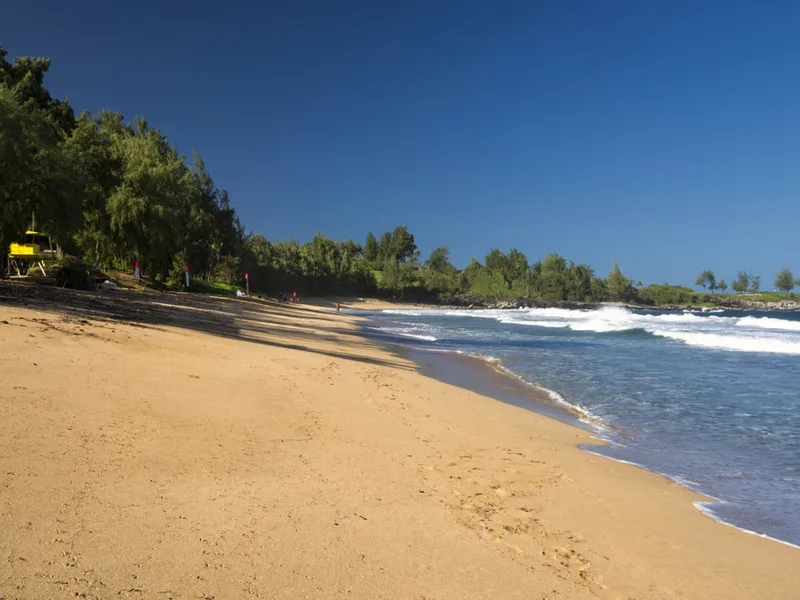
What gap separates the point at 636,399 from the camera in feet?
40.7

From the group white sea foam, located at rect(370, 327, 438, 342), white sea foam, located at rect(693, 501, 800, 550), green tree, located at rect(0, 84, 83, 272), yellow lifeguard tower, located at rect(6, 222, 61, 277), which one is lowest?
white sea foam, located at rect(370, 327, 438, 342)

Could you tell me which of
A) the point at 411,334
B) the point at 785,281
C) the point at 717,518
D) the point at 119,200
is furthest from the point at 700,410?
the point at 785,281

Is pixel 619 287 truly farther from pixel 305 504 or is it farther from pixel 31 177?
pixel 305 504

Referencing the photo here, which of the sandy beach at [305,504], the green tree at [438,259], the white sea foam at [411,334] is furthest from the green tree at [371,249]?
the sandy beach at [305,504]

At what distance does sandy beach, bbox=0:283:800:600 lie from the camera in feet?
10.9

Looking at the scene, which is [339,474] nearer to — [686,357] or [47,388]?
[47,388]

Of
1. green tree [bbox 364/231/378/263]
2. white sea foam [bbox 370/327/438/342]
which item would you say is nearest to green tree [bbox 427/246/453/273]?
green tree [bbox 364/231/378/263]

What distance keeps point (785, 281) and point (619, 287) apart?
8515 centimetres

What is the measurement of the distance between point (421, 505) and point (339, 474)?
994mm

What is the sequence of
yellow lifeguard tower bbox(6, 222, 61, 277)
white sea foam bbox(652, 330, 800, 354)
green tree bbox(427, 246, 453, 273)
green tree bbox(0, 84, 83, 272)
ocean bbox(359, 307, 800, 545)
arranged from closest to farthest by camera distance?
ocean bbox(359, 307, 800, 545) → green tree bbox(0, 84, 83, 272) → white sea foam bbox(652, 330, 800, 354) → yellow lifeguard tower bbox(6, 222, 61, 277) → green tree bbox(427, 246, 453, 273)

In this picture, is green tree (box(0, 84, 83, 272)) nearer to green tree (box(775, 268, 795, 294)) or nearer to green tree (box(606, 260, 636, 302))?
green tree (box(606, 260, 636, 302))

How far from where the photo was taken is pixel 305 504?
14.7 ft

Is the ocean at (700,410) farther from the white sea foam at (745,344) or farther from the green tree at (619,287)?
the green tree at (619,287)

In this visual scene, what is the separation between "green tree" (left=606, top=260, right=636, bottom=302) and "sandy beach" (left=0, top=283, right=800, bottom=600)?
536 feet
